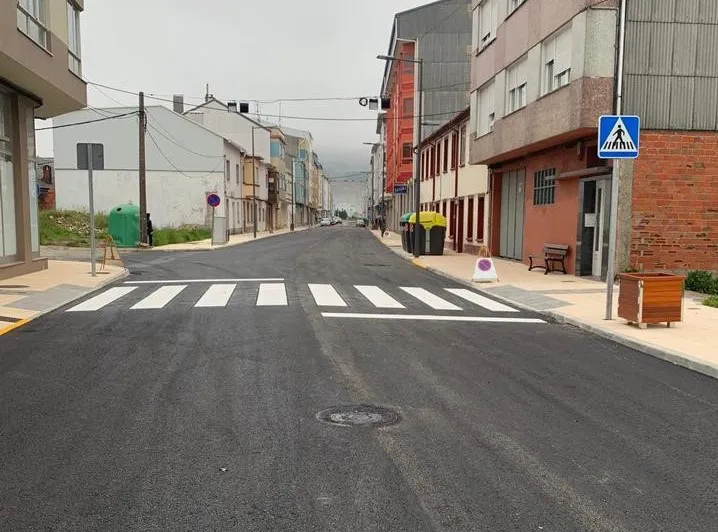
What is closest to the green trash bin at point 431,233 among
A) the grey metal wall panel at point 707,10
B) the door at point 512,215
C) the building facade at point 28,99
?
the door at point 512,215

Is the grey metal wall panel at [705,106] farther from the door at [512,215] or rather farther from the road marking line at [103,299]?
the road marking line at [103,299]

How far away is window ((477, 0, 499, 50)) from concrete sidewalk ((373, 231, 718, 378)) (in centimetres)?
907

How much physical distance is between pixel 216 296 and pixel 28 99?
8.41 m

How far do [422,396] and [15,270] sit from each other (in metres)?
13.0

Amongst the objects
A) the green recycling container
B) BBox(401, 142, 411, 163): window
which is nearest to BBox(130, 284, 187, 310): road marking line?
the green recycling container

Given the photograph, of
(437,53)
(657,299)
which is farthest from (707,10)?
(437,53)

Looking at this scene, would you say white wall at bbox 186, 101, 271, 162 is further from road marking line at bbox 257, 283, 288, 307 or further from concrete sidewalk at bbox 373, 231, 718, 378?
road marking line at bbox 257, 283, 288, 307

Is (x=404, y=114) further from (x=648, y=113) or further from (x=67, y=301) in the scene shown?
(x=67, y=301)

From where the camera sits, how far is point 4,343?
7715 mm

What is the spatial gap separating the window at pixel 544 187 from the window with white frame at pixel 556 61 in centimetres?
267

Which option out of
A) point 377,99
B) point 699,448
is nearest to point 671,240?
point 699,448

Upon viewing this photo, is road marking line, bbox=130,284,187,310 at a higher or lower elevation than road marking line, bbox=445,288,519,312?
higher

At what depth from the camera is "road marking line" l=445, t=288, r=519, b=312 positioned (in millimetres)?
11414

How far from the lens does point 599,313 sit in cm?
1037
